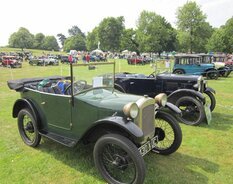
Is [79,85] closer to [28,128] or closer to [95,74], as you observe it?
[95,74]

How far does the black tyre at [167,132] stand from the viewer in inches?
141

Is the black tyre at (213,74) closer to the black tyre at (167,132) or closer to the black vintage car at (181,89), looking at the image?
the black vintage car at (181,89)

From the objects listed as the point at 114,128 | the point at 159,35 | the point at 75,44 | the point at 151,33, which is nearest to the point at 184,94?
the point at 114,128

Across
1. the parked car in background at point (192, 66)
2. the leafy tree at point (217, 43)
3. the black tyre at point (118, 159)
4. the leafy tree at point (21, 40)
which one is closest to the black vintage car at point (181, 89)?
the black tyre at point (118, 159)

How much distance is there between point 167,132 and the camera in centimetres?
406

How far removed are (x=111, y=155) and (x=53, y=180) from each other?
94 cm

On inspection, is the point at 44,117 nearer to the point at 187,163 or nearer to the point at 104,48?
the point at 187,163

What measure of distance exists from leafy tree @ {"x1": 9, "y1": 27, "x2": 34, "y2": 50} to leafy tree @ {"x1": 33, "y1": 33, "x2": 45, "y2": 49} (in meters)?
2.25

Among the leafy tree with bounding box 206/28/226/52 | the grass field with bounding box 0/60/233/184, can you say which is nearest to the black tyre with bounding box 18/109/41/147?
the grass field with bounding box 0/60/233/184

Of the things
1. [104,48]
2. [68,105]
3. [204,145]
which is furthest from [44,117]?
[104,48]

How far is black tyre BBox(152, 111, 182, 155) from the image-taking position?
3.59 meters

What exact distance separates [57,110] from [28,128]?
3.12 feet

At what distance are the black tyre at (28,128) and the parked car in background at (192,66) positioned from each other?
11.8m

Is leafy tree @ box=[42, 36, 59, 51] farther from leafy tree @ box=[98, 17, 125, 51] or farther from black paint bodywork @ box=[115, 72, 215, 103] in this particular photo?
black paint bodywork @ box=[115, 72, 215, 103]
